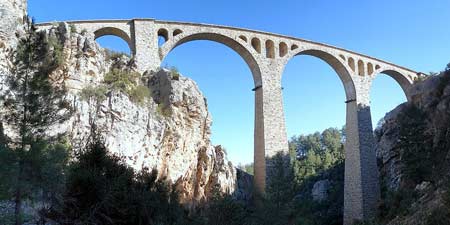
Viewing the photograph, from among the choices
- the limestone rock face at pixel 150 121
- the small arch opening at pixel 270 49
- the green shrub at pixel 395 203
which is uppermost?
the small arch opening at pixel 270 49

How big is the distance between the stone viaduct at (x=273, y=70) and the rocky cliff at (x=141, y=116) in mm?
1692

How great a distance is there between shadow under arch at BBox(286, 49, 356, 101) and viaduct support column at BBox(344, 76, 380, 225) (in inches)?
10.0

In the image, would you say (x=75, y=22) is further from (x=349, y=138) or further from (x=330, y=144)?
(x=330, y=144)

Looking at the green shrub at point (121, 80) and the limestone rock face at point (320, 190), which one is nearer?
the green shrub at point (121, 80)

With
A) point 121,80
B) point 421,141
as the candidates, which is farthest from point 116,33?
point 421,141

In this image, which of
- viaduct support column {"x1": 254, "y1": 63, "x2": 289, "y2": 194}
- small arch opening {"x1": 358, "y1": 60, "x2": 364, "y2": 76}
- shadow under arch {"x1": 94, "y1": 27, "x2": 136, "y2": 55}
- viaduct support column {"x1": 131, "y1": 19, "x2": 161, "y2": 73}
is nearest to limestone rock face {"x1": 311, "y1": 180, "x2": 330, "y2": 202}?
small arch opening {"x1": 358, "y1": 60, "x2": 364, "y2": 76}

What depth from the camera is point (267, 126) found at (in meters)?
17.6

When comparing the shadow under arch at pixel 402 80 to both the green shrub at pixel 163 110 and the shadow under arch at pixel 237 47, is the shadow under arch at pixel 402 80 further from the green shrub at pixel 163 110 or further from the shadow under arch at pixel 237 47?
the green shrub at pixel 163 110

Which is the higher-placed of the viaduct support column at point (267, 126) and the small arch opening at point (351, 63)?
the small arch opening at point (351, 63)

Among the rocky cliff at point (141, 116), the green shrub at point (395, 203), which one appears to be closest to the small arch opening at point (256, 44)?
the rocky cliff at point (141, 116)

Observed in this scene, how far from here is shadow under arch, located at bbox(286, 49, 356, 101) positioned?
70.8 feet

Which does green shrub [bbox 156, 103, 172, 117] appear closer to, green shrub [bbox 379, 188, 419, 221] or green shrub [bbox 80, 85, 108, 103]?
green shrub [bbox 80, 85, 108, 103]

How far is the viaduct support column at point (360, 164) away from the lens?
19.5m

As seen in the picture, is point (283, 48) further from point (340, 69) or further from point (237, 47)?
point (340, 69)
